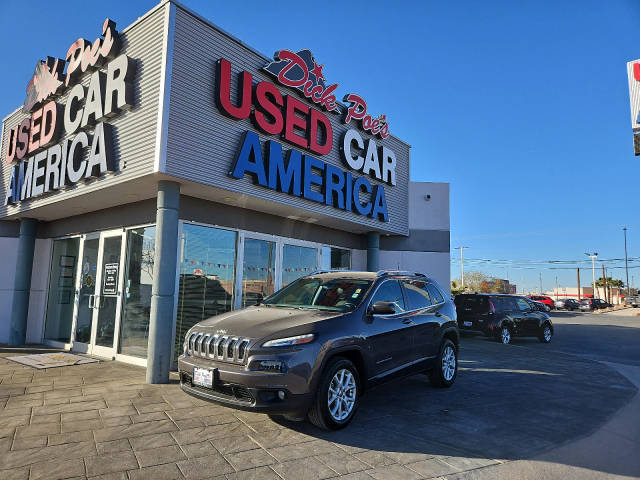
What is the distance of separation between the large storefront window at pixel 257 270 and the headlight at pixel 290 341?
16.1ft

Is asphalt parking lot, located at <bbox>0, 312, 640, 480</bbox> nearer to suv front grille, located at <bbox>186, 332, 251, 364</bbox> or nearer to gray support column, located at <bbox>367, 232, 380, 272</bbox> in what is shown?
suv front grille, located at <bbox>186, 332, 251, 364</bbox>

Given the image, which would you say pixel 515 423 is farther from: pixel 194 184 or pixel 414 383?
pixel 194 184

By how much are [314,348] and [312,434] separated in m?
0.91

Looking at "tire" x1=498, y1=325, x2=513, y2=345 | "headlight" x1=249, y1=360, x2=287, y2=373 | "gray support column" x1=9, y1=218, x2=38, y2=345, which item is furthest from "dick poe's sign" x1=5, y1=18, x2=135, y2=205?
"tire" x1=498, y1=325, x2=513, y2=345

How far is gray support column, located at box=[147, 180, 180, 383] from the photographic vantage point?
677 cm

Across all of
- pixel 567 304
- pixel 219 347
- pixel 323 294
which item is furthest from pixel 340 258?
pixel 567 304

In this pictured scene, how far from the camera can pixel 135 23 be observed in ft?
24.1

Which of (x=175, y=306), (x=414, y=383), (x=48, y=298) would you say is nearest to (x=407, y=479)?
(x=414, y=383)

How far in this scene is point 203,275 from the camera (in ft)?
27.6

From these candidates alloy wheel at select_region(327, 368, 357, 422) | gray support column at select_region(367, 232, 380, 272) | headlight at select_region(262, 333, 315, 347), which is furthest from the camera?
gray support column at select_region(367, 232, 380, 272)

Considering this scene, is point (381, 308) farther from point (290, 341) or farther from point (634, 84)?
point (634, 84)

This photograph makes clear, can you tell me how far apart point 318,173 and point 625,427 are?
23.0ft

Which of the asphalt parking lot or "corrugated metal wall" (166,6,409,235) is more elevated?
"corrugated metal wall" (166,6,409,235)

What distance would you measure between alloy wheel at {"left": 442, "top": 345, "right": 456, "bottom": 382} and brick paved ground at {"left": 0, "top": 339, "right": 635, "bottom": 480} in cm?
26
